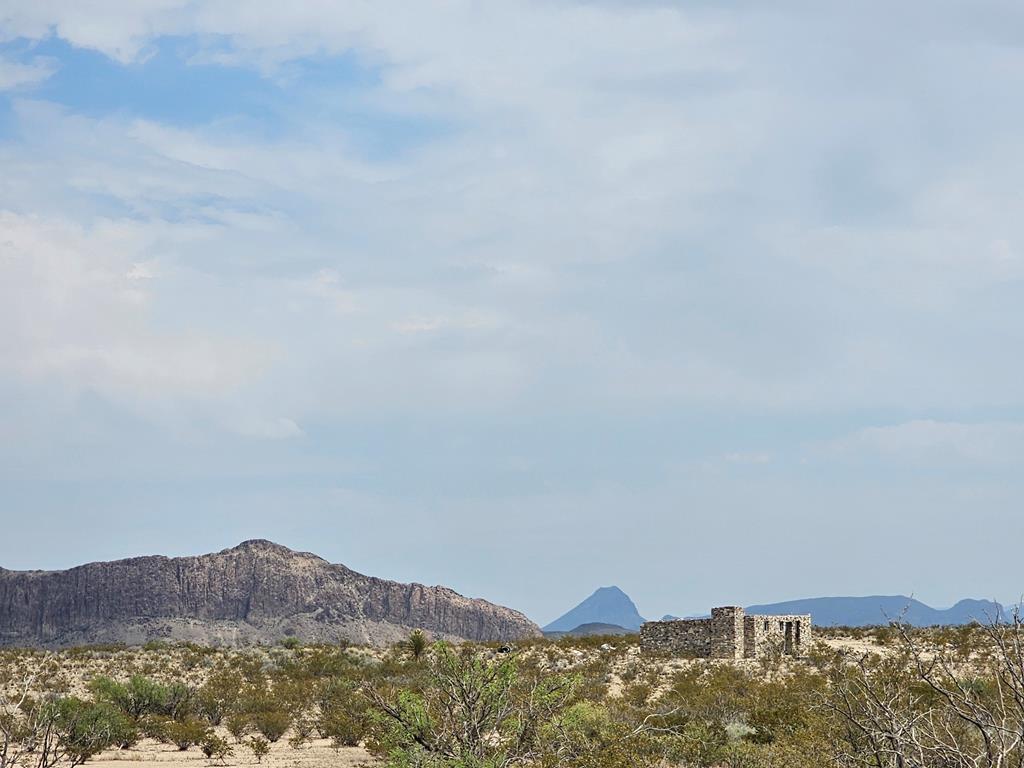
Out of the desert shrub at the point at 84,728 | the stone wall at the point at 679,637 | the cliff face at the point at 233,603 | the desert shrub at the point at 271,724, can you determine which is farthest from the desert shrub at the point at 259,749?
the cliff face at the point at 233,603

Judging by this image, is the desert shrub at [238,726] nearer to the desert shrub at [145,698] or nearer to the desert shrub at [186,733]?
the desert shrub at [186,733]

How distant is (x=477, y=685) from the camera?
52.3 feet

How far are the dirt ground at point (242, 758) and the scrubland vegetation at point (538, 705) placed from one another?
0.58 feet

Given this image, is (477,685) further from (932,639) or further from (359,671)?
(932,639)

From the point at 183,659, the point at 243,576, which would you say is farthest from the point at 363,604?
the point at 183,659

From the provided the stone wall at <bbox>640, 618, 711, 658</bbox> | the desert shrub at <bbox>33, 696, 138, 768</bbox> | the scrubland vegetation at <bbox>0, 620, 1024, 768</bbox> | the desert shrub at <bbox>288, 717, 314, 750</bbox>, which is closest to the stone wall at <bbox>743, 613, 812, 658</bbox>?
the scrubland vegetation at <bbox>0, 620, 1024, 768</bbox>

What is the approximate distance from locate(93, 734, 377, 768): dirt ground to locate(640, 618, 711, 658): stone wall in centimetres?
1697

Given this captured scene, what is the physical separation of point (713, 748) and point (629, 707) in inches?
232

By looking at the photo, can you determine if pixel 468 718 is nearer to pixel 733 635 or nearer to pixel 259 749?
pixel 259 749

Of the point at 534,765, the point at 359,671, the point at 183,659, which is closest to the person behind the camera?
the point at 534,765

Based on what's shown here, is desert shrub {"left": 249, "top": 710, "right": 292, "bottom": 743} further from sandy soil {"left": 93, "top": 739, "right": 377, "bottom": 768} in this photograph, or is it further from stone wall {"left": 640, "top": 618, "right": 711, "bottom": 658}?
stone wall {"left": 640, "top": 618, "right": 711, "bottom": 658}

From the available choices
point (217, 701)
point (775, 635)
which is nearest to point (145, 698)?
point (217, 701)

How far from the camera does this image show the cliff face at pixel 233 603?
3907 inches

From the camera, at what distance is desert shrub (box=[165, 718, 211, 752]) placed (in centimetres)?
2803
